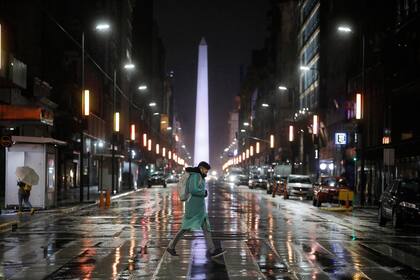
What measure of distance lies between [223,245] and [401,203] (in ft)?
29.8

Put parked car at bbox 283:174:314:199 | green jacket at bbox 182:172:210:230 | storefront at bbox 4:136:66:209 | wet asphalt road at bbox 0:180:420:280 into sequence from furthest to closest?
parked car at bbox 283:174:314:199 → storefront at bbox 4:136:66:209 → green jacket at bbox 182:172:210:230 → wet asphalt road at bbox 0:180:420:280

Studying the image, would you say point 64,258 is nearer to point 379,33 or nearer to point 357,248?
point 357,248

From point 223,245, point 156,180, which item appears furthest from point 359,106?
point 156,180

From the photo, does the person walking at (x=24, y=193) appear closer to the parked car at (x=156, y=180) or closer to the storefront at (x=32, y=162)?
the storefront at (x=32, y=162)

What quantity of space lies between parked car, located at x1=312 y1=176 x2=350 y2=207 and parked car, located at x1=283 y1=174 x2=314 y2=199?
10336 mm

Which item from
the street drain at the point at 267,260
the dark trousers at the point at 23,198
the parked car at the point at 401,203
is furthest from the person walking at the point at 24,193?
the parked car at the point at 401,203

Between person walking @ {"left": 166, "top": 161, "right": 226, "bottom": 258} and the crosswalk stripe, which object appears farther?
person walking @ {"left": 166, "top": 161, "right": 226, "bottom": 258}

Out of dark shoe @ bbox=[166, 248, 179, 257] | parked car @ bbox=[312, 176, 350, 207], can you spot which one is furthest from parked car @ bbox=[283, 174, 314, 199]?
dark shoe @ bbox=[166, 248, 179, 257]

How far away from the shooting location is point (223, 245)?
18.2 metres

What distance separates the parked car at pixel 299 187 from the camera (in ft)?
178

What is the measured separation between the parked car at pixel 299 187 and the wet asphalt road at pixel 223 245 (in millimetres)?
26249

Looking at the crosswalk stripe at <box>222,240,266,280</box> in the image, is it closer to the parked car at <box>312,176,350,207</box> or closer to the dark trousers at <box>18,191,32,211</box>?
the dark trousers at <box>18,191,32,211</box>

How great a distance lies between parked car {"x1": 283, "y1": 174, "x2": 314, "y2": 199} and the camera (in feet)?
178

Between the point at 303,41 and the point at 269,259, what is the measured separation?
85055 mm
